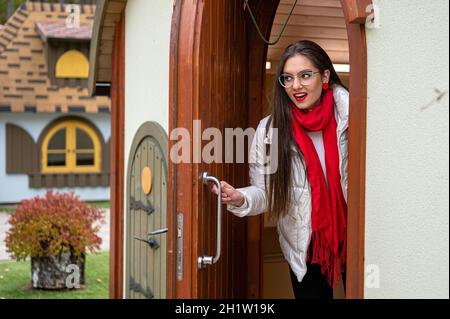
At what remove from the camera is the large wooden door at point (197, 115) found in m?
Result: 3.18

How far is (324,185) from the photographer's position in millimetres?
3381

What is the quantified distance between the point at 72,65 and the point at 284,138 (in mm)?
12472

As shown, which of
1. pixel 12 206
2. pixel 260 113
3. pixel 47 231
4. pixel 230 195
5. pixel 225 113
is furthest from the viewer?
pixel 12 206

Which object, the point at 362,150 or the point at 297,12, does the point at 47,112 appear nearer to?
the point at 297,12

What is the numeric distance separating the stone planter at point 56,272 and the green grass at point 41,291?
0.31ft

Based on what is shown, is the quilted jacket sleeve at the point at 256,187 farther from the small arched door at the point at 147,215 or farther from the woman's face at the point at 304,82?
the small arched door at the point at 147,215

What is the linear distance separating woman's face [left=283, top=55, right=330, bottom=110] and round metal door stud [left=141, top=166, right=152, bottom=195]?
165cm

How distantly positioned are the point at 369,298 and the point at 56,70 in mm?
13273

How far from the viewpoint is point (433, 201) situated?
7.54 ft

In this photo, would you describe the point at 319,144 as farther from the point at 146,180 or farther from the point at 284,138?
the point at 146,180

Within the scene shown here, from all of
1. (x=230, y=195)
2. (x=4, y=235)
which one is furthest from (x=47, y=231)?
(x=230, y=195)

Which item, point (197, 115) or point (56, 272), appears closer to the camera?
point (197, 115)

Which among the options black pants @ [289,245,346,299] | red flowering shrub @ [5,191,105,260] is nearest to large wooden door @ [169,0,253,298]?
black pants @ [289,245,346,299]
